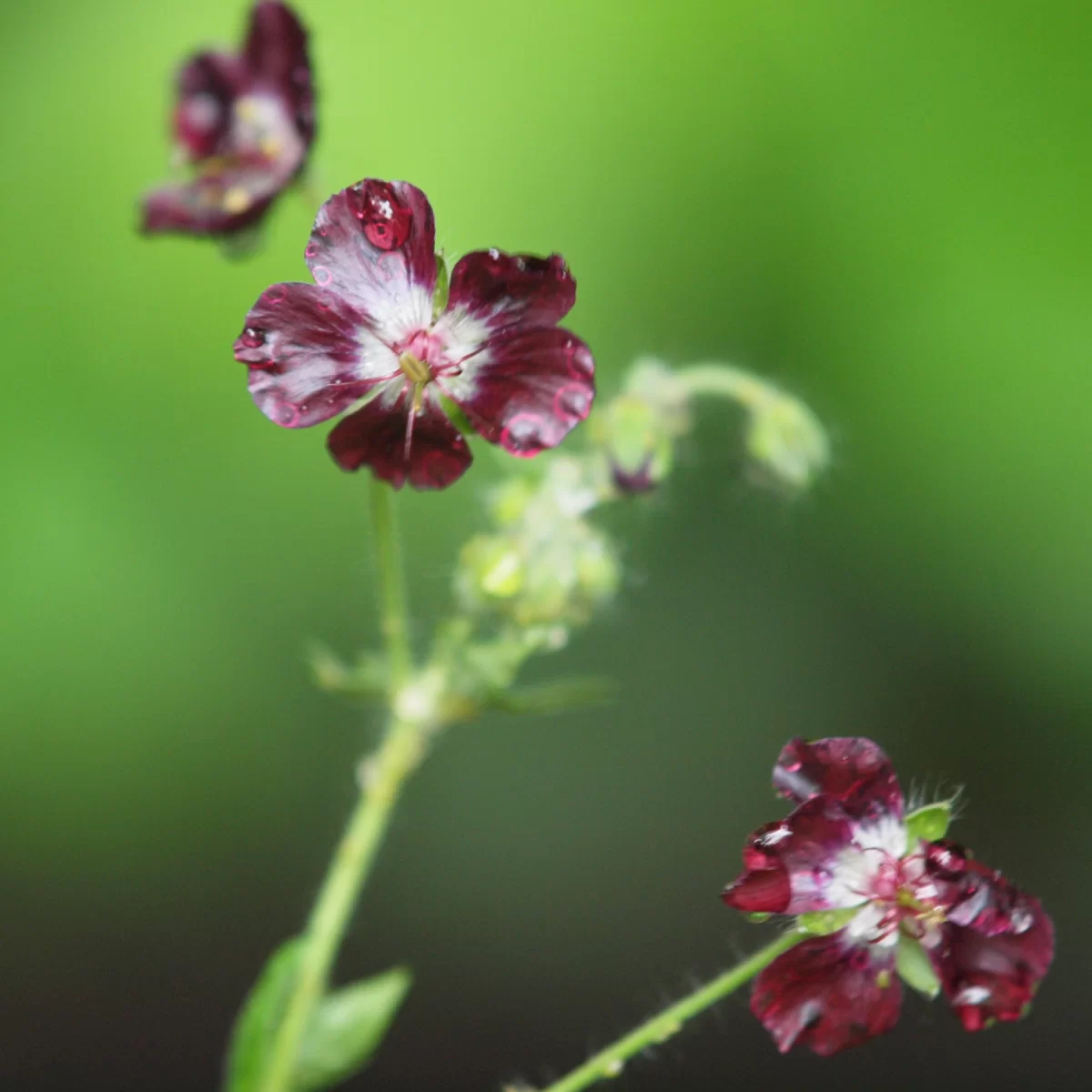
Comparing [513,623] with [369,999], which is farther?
[513,623]

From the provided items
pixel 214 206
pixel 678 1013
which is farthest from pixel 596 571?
pixel 214 206

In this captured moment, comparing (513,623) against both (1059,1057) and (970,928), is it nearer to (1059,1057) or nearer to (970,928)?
(970,928)

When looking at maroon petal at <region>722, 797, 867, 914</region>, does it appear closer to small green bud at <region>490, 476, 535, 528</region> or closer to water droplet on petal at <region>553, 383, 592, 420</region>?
water droplet on petal at <region>553, 383, 592, 420</region>

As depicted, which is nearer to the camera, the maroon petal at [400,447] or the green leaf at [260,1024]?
the maroon petal at [400,447]

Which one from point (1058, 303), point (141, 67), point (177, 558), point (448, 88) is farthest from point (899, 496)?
point (141, 67)

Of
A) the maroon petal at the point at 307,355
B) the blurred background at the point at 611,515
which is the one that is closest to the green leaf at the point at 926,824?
the maroon petal at the point at 307,355

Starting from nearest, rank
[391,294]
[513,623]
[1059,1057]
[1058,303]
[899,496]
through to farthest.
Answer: [391,294]
[513,623]
[1058,303]
[899,496]
[1059,1057]

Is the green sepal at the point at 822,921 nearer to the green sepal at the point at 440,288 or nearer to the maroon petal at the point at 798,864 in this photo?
the maroon petal at the point at 798,864
